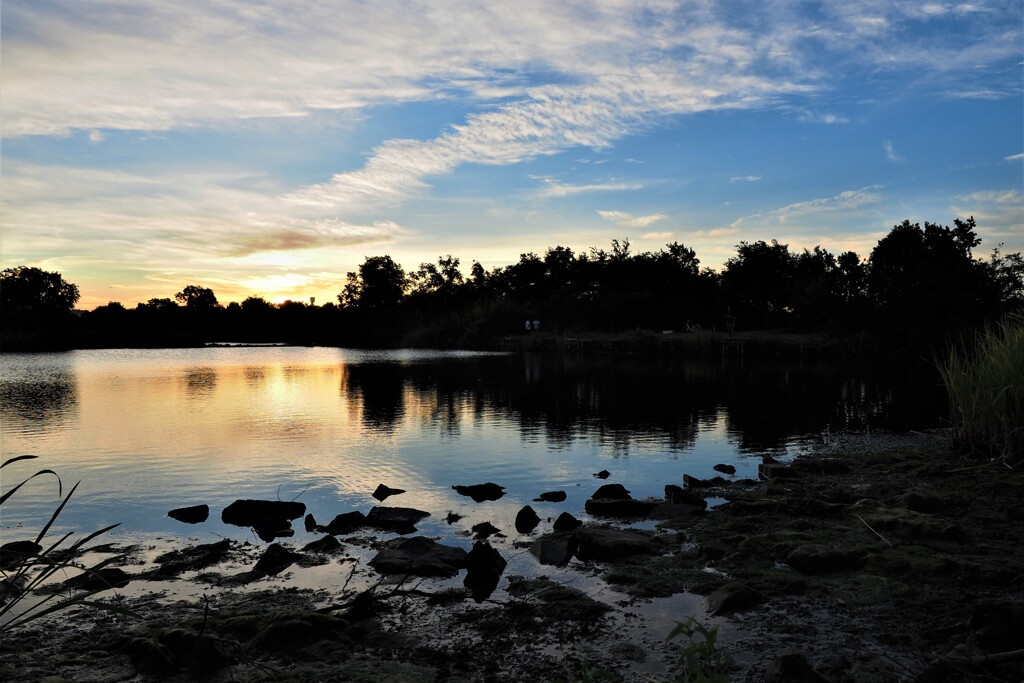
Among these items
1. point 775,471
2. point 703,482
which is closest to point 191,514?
point 703,482

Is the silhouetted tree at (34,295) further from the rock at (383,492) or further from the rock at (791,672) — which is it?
the rock at (791,672)

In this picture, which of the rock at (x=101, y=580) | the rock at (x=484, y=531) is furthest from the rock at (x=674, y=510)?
the rock at (x=101, y=580)

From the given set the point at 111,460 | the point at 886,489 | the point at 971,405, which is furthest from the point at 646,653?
the point at 111,460

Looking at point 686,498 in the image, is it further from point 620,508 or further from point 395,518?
point 395,518

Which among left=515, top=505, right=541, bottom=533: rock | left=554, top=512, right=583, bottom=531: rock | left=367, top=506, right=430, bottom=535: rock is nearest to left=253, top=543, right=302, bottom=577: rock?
left=367, top=506, right=430, bottom=535: rock

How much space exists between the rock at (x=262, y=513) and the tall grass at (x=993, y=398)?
11819 mm

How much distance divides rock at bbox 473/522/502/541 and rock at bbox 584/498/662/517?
184 centimetres

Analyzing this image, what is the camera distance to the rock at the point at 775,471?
13.6 m

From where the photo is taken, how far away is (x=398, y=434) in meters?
20.7

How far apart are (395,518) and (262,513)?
2213 millimetres

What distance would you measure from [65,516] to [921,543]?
12733mm

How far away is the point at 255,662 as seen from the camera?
5.80 m

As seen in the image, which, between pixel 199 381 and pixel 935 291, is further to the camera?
pixel 935 291

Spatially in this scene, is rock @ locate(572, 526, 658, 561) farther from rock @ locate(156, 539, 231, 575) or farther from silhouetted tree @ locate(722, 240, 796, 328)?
silhouetted tree @ locate(722, 240, 796, 328)
